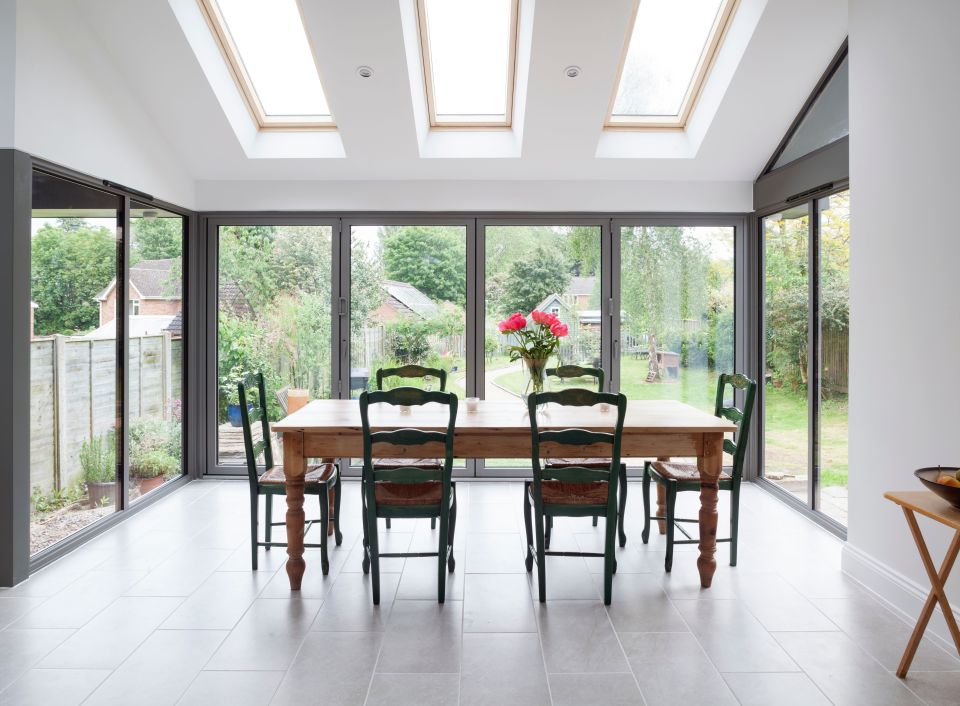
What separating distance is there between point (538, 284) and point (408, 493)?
2.67 m

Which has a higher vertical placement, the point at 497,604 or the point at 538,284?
the point at 538,284

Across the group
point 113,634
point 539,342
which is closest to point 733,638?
point 539,342

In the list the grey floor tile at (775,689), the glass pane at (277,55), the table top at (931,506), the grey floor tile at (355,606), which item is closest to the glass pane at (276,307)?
the glass pane at (277,55)

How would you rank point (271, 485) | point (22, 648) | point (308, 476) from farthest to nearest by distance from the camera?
point (308, 476) < point (271, 485) < point (22, 648)

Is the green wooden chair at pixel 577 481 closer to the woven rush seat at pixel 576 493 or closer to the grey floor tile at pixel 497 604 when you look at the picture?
the woven rush seat at pixel 576 493

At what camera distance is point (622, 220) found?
5227 mm

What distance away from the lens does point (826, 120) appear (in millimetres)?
4129

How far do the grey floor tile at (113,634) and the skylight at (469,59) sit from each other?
3621 millimetres

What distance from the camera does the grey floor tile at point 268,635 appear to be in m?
2.46

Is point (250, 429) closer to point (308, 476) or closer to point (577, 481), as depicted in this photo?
point (308, 476)

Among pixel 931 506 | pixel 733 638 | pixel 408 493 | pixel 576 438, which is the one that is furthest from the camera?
pixel 408 493

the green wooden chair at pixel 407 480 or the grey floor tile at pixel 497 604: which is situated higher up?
the green wooden chair at pixel 407 480

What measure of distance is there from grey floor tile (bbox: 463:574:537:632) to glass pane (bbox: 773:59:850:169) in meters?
3.21

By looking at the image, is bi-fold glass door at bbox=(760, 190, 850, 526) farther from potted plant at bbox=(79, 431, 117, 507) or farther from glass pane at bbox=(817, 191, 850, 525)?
potted plant at bbox=(79, 431, 117, 507)
